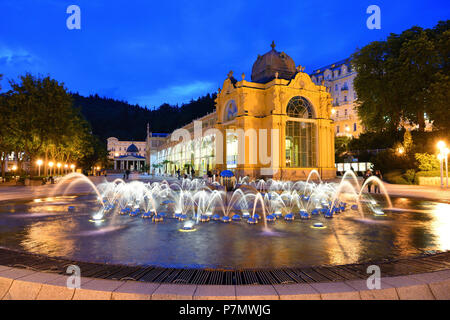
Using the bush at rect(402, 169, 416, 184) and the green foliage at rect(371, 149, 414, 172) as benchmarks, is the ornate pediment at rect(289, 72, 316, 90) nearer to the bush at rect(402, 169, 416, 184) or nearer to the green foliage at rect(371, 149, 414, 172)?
the green foliage at rect(371, 149, 414, 172)

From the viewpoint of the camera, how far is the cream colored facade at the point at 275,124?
4081 cm

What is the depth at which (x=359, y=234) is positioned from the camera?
335 inches

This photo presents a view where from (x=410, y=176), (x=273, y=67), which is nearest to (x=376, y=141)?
(x=410, y=176)

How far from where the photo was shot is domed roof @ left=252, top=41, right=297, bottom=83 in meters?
45.9

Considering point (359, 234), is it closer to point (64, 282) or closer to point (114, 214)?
point (64, 282)

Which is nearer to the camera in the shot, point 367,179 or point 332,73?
point 367,179

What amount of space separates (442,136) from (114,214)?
124 feet

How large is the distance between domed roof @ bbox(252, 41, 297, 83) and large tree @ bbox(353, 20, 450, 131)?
9935 mm

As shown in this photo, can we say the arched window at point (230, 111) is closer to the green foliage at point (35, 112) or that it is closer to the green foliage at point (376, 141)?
the green foliage at point (35, 112)

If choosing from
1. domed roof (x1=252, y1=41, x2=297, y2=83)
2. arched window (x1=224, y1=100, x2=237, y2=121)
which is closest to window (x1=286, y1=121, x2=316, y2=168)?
domed roof (x1=252, y1=41, x2=297, y2=83)

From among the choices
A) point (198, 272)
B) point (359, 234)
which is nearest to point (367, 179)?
point (359, 234)

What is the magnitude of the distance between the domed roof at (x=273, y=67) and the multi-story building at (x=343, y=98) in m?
28.5
